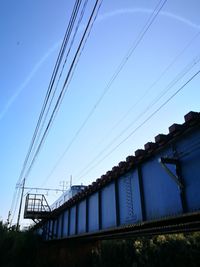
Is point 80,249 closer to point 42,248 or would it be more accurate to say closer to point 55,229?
point 55,229

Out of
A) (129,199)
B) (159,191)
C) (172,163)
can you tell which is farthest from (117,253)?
(172,163)

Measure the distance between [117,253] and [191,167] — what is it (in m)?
25.4

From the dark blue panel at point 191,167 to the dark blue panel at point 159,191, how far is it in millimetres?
395

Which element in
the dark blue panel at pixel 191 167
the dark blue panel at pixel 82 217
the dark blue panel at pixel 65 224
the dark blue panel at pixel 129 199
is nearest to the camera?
the dark blue panel at pixel 191 167

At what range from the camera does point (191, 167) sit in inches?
256

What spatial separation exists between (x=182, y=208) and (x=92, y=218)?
741 cm

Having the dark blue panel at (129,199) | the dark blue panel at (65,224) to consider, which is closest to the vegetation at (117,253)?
the dark blue panel at (65,224)

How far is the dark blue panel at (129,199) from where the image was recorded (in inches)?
348

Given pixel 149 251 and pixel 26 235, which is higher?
pixel 26 235

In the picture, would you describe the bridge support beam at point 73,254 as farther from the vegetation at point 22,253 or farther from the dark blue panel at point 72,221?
the dark blue panel at point 72,221

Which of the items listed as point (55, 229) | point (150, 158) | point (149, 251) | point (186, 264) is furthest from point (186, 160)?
point (149, 251)

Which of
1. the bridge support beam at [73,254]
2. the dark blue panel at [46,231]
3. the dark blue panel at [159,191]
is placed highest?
the dark blue panel at [46,231]

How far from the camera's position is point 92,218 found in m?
13.1

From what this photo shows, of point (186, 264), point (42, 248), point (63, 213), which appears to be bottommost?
point (186, 264)
